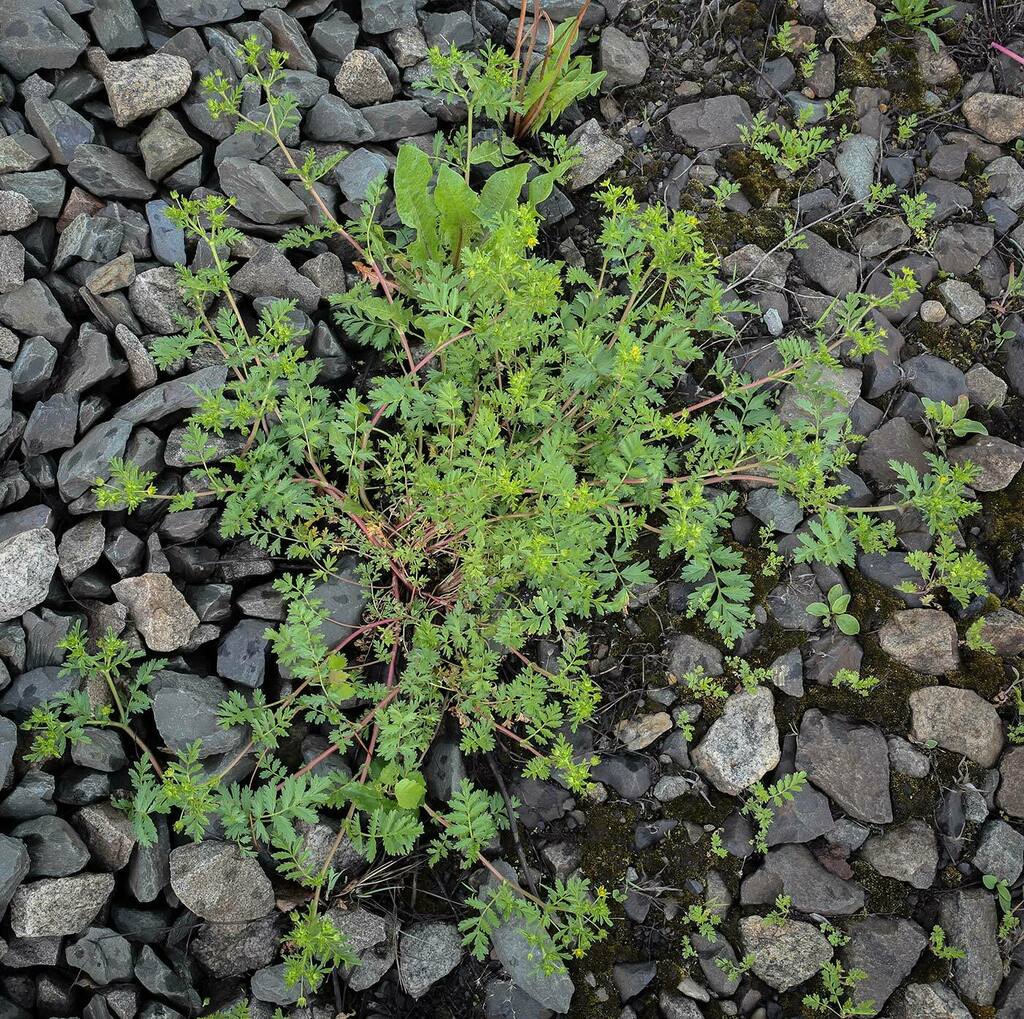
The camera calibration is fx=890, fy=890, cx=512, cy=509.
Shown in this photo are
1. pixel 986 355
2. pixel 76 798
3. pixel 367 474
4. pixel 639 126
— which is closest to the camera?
pixel 76 798

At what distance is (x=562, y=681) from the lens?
133 inches

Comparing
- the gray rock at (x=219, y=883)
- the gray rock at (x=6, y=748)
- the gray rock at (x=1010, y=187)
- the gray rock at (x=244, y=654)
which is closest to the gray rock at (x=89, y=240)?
the gray rock at (x=244, y=654)

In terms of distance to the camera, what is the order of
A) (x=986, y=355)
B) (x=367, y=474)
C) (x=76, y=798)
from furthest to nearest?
(x=986, y=355) → (x=367, y=474) → (x=76, y=798)

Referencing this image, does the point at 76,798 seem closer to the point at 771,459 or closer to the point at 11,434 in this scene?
the point at 11,434

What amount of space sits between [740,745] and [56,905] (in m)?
2.56

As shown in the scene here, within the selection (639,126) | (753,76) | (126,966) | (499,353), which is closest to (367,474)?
(499,353)

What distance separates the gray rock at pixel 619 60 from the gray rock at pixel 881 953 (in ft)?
13.3

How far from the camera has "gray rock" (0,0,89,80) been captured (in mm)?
3852

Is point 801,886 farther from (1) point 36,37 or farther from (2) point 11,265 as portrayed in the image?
(1) point 36,37

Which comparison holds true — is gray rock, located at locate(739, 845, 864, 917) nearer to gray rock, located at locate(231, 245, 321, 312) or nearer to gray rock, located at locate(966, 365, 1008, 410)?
gray rock, located at locate(966, 365, 1008, 410)

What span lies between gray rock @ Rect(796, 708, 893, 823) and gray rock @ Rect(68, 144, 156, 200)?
144 inches

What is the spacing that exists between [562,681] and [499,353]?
1332mm

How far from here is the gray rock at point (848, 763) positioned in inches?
137

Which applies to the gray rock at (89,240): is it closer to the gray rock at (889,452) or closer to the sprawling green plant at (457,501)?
the sprawling green plant at (457,501)
